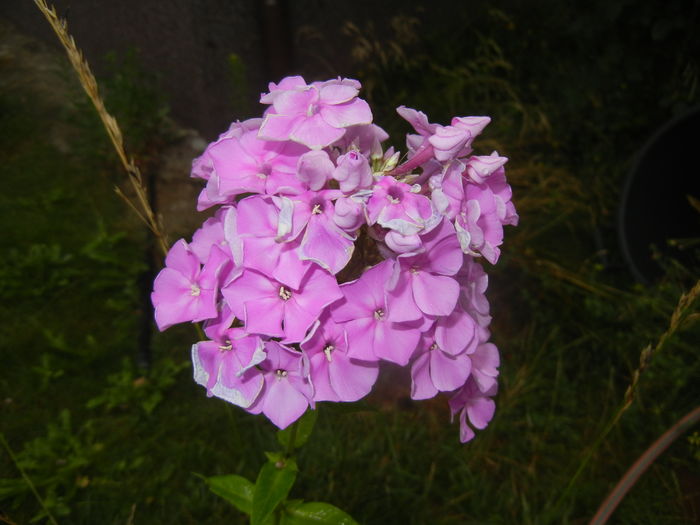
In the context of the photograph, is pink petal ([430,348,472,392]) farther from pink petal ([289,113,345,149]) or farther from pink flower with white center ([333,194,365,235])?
pink petal ([289,113,345,149])

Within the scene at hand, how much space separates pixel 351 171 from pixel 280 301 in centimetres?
23

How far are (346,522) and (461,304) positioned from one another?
594mm

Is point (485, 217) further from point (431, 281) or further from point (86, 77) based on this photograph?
point (86, 77)

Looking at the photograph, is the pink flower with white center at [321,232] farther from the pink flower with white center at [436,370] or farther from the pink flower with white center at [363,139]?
the pink flower with white center at [436,370]

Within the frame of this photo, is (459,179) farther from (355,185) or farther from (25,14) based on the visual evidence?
(25,14)

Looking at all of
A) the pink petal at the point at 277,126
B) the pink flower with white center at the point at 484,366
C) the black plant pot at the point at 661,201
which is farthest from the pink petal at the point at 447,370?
the black plant pot at the point at 661,201

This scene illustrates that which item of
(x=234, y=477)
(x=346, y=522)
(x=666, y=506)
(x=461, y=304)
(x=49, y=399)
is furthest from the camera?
(x=49, y=399)

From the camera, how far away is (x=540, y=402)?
2.40m

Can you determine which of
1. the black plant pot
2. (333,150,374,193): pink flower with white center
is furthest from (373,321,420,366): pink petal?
the black plant pot

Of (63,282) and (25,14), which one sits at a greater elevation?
(25,14)

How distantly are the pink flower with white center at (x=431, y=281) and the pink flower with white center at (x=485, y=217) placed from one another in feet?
0.08

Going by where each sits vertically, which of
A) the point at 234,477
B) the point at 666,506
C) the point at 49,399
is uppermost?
the point at 234,477

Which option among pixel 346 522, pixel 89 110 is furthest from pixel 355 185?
pixel 89 110

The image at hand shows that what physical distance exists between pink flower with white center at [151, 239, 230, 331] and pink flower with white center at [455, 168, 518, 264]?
39 cm
